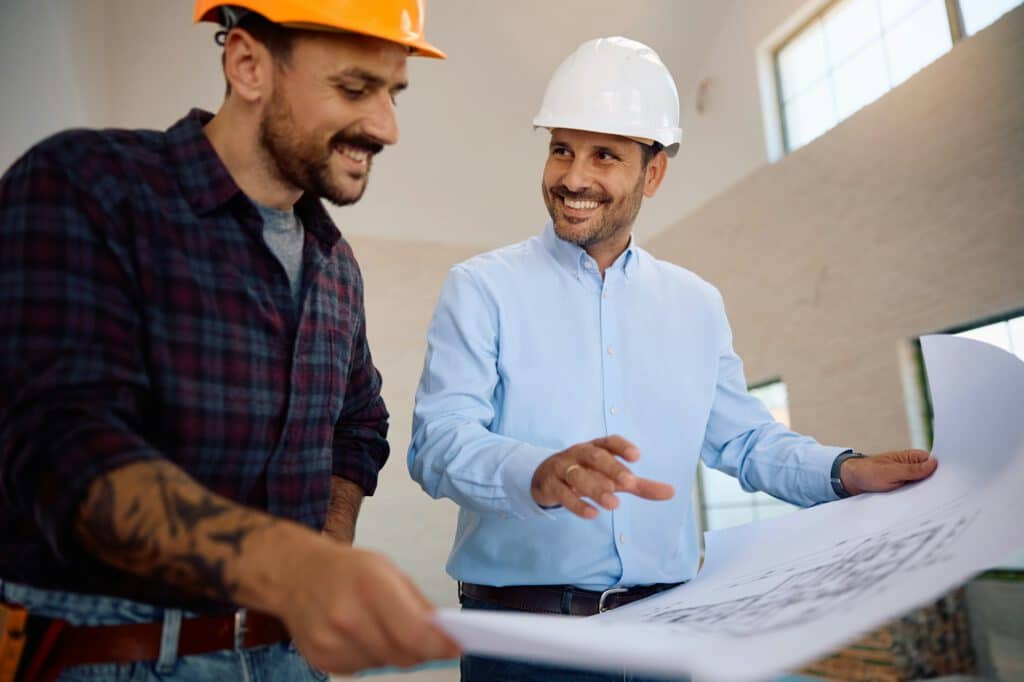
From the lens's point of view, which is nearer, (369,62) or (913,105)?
(369,62)

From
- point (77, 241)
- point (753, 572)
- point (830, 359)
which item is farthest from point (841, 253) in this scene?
point (77, 241)

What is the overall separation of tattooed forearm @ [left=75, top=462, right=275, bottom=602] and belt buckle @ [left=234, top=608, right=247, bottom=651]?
0.26 metres

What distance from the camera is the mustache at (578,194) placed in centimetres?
191

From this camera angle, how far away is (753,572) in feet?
3.63

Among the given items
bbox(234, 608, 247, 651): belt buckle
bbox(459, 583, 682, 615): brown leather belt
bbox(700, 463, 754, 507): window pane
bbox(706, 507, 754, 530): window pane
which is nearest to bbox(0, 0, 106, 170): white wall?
bbox(459, 583, 682, 615): brown leather belt

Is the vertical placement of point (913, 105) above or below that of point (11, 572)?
above

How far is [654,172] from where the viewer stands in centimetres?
213

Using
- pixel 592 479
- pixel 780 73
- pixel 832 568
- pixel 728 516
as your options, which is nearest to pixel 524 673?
pixel 592 479

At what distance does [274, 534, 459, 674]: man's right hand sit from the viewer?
643 mm

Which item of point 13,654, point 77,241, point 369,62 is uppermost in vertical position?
point 369,62

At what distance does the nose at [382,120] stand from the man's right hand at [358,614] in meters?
0.67

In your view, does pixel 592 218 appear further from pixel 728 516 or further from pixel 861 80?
pixel 728 516

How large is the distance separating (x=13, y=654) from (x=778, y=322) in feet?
18.9

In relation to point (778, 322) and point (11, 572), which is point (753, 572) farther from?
point (778, 322)
